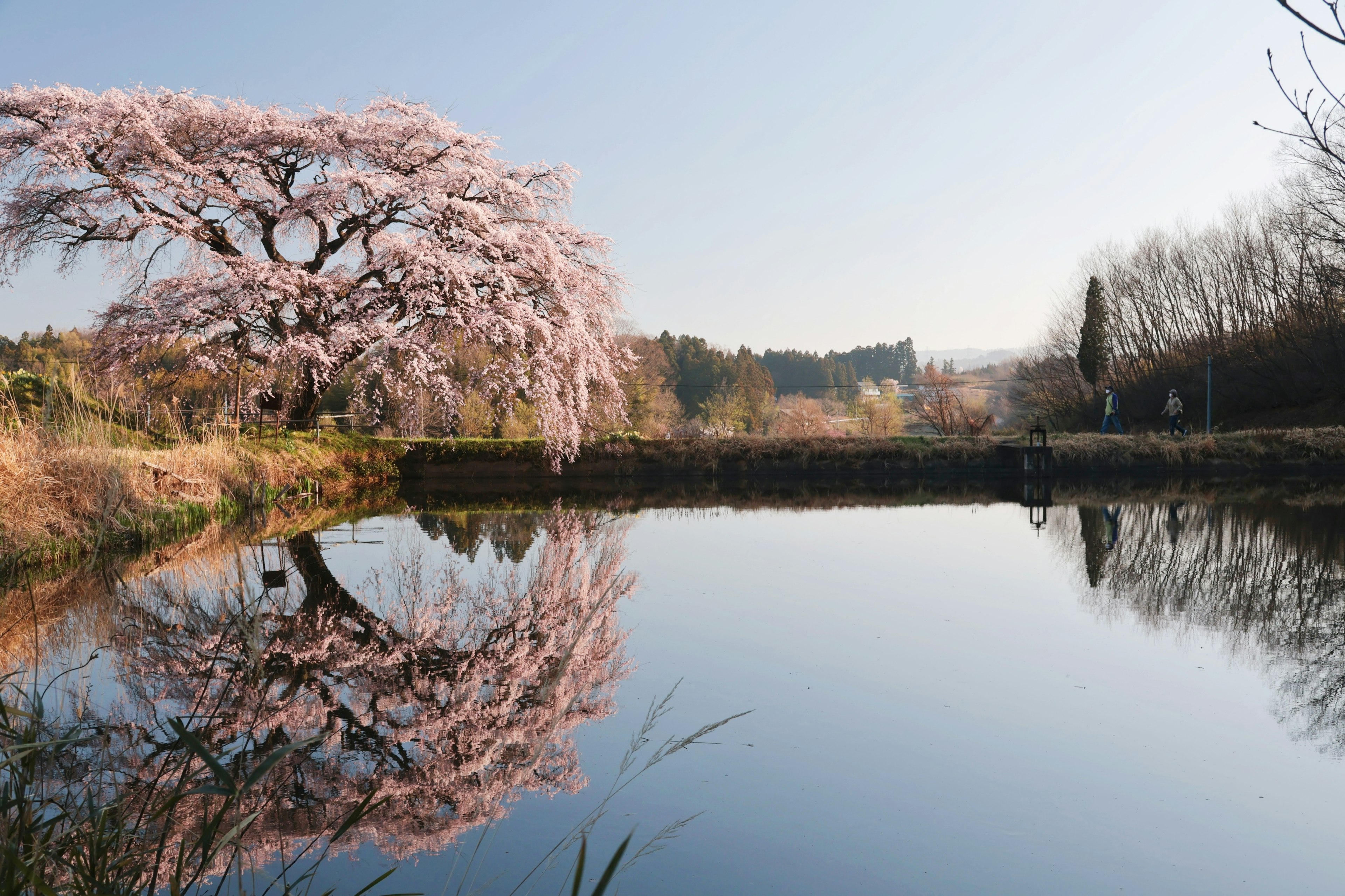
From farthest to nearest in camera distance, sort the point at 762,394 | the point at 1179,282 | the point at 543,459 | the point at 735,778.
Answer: the point at 762,394 → the point at 1179,282 → the point at 543,459 → the point at 735,778

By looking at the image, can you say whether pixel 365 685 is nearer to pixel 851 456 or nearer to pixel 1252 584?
pixel 1252 584

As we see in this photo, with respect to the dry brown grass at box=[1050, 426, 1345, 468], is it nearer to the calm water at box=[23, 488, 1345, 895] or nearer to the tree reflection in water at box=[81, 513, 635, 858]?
the calm water at box=[23, 488, 1345, 895]

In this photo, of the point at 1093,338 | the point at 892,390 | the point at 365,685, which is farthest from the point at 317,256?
the point at 892,390

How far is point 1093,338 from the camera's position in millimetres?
26078

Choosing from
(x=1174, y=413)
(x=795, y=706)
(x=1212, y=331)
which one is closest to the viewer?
(x=795, y=706)

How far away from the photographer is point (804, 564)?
21.2 feet

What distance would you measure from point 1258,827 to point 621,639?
2.60m

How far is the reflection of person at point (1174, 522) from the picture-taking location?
7.54 m

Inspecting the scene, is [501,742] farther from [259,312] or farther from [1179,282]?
[1179,282]

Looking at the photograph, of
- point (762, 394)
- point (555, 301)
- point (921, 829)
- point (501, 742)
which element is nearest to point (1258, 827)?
point (921, 829)

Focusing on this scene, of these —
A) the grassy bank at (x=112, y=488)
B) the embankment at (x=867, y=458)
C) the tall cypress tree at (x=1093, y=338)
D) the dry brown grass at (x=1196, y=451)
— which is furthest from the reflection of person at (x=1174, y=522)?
the tall cypress tree at (x=1093, y=338)

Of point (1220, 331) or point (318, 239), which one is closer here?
point (318, 239)

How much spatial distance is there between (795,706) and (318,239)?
40.8 ft

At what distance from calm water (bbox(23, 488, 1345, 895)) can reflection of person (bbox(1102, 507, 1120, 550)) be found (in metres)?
0.91
